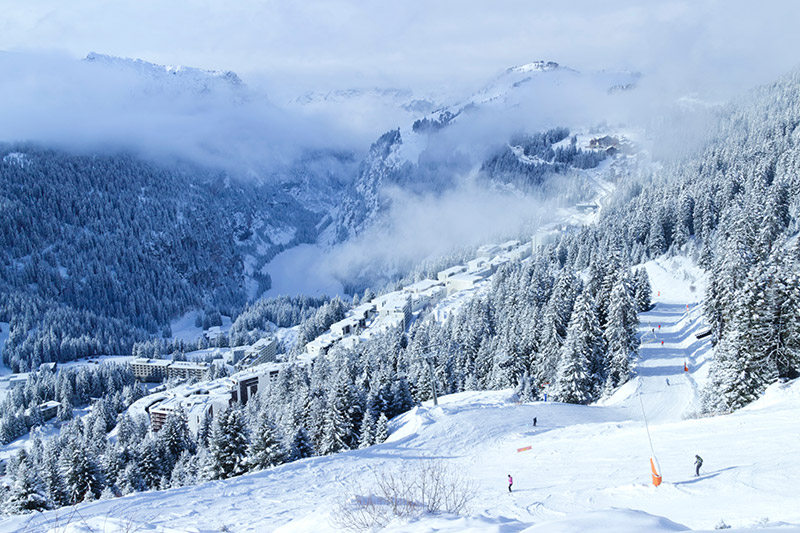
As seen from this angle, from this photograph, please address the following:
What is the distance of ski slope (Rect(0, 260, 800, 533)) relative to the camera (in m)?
10.9

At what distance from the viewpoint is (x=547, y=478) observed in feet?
63.6

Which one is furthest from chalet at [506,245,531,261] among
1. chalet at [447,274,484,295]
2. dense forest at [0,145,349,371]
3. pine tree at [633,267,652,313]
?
dense forest at [0,145,349,371]

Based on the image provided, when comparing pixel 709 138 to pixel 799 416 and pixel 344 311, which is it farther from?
pixel 799 416

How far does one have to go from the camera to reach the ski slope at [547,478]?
10914 millimetres

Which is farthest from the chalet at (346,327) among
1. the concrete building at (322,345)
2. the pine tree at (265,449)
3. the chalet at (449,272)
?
the pine tree at (265,449)

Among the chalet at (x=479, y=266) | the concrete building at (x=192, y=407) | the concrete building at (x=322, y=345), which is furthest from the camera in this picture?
the chalet at (x=479, y=266)

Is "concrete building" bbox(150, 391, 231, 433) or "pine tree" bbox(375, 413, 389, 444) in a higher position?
"pine tree" bbox(375, 413, 389, 444)

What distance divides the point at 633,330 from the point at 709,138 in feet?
398

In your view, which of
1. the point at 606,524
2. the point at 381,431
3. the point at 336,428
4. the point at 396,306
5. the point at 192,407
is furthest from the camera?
the point at 396,306

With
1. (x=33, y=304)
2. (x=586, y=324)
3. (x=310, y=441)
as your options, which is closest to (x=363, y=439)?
(x=310, y=441)

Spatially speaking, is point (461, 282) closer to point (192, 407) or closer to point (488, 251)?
point (488, 251)

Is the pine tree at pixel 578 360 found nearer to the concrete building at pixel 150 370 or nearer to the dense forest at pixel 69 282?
the concrete building at pixel 150 370

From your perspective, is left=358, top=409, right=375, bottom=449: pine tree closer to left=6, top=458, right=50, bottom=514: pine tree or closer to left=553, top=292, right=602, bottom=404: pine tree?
left=553, top=292, right=602, bottom=404: pine tree

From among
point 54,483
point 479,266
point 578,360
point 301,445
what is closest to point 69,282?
point 479,266
